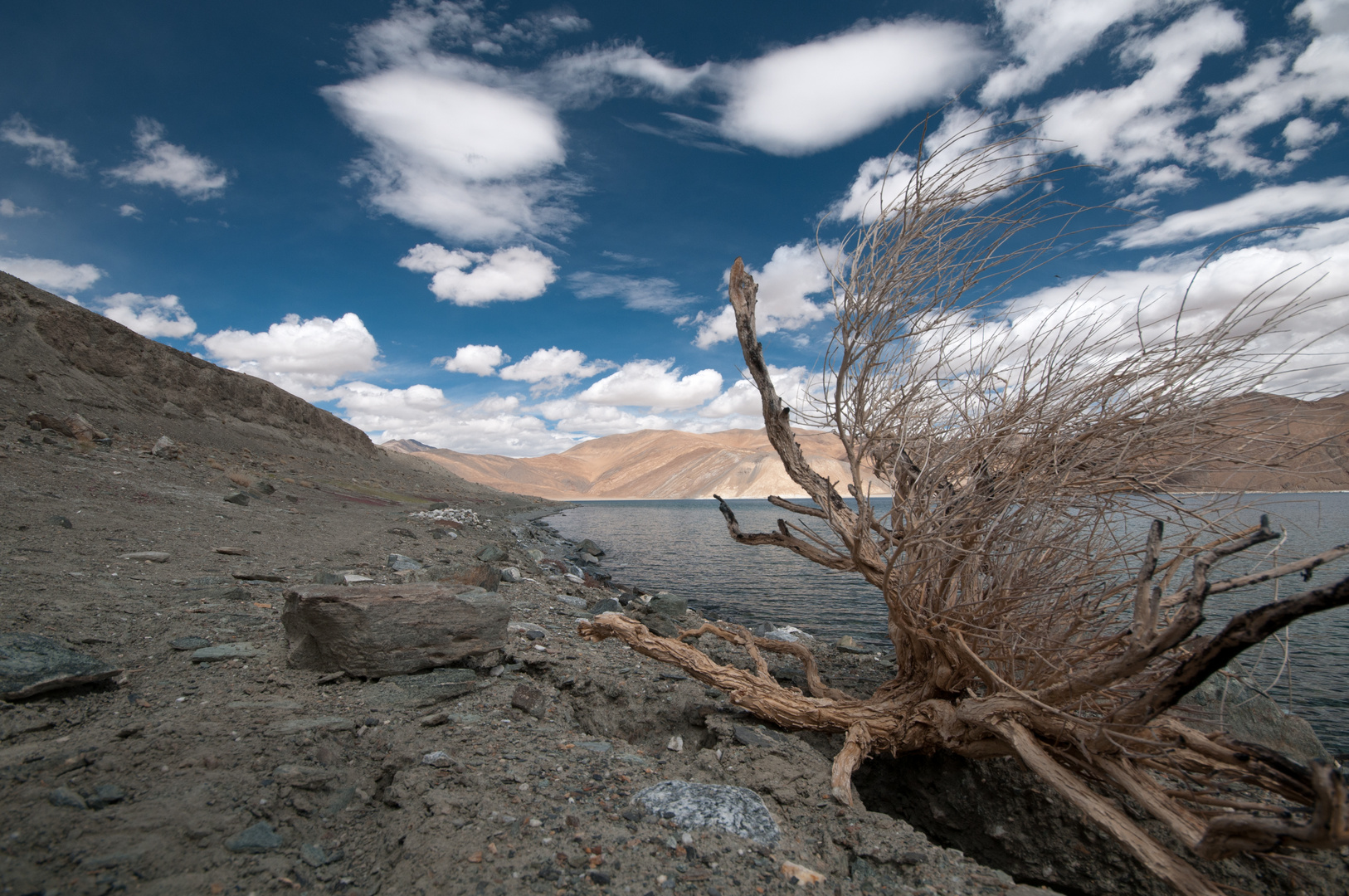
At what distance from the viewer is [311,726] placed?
3596mm

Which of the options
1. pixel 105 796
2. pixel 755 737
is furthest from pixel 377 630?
pixel 755 737

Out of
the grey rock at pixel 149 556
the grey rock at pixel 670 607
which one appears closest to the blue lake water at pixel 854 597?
the grey rock at pixel 670 607

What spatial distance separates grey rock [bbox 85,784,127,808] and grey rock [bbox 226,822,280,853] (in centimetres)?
56

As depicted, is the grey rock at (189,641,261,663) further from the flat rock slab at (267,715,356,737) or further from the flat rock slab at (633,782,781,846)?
the flat rock slab at (633,782,781,846)

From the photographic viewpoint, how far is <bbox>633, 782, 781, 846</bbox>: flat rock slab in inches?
120

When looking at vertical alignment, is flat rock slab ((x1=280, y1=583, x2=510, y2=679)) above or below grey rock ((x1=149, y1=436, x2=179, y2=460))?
below

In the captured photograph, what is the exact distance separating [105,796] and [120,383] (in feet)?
100

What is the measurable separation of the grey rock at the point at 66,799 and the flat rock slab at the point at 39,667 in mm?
1268

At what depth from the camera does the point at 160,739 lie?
310 cm

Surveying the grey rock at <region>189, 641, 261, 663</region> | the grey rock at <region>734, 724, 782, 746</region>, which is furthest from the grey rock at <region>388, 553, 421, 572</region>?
the grey rock at <region>734, 724, 782, 746</region>

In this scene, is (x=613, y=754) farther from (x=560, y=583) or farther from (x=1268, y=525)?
(x=560, y=583)

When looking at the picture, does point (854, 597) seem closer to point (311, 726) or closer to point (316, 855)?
point (311, 726)

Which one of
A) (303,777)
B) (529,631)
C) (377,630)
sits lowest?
(303,777)

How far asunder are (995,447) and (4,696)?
20.9ft
